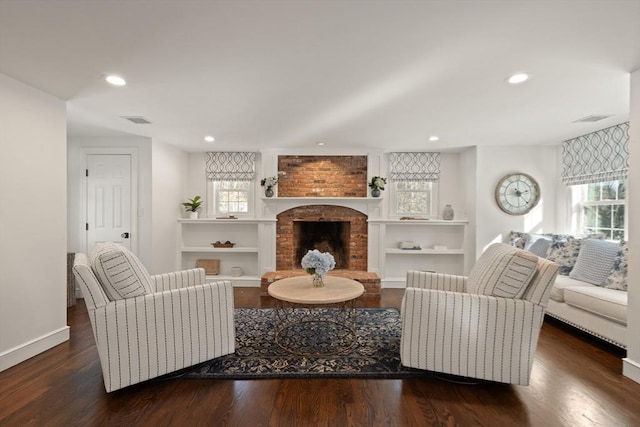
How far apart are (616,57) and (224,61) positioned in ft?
8.58

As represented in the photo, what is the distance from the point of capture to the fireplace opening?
17.1 feet

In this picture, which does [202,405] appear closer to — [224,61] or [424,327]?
[424,327]

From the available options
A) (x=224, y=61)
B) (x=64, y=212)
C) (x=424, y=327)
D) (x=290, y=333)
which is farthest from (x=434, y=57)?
(x=64, y=212)

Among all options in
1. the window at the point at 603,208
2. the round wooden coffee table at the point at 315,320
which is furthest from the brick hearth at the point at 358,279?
the window at the point at 603,208

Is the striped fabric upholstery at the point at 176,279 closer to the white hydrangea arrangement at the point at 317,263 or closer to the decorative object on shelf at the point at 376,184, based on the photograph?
the white hydrangea arrangement at the point at 317,263

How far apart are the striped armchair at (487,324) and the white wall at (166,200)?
3737mm

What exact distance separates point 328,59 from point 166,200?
12.0 feet

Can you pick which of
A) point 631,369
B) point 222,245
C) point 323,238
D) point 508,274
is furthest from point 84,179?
point 631,369

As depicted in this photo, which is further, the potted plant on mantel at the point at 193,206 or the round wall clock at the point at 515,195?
the potted plant on mantel at the point at 193,206

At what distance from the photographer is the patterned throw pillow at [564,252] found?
350cm

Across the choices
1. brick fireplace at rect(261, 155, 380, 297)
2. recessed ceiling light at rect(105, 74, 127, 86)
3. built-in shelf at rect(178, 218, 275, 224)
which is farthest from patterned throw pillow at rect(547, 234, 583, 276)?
recessed ceiling light at rect(105, 74, 127, 86)

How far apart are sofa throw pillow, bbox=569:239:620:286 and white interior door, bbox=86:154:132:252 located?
5.57m

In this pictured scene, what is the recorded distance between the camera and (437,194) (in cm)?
525

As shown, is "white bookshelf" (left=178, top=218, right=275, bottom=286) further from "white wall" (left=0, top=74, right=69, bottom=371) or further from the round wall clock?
the round wall clock
